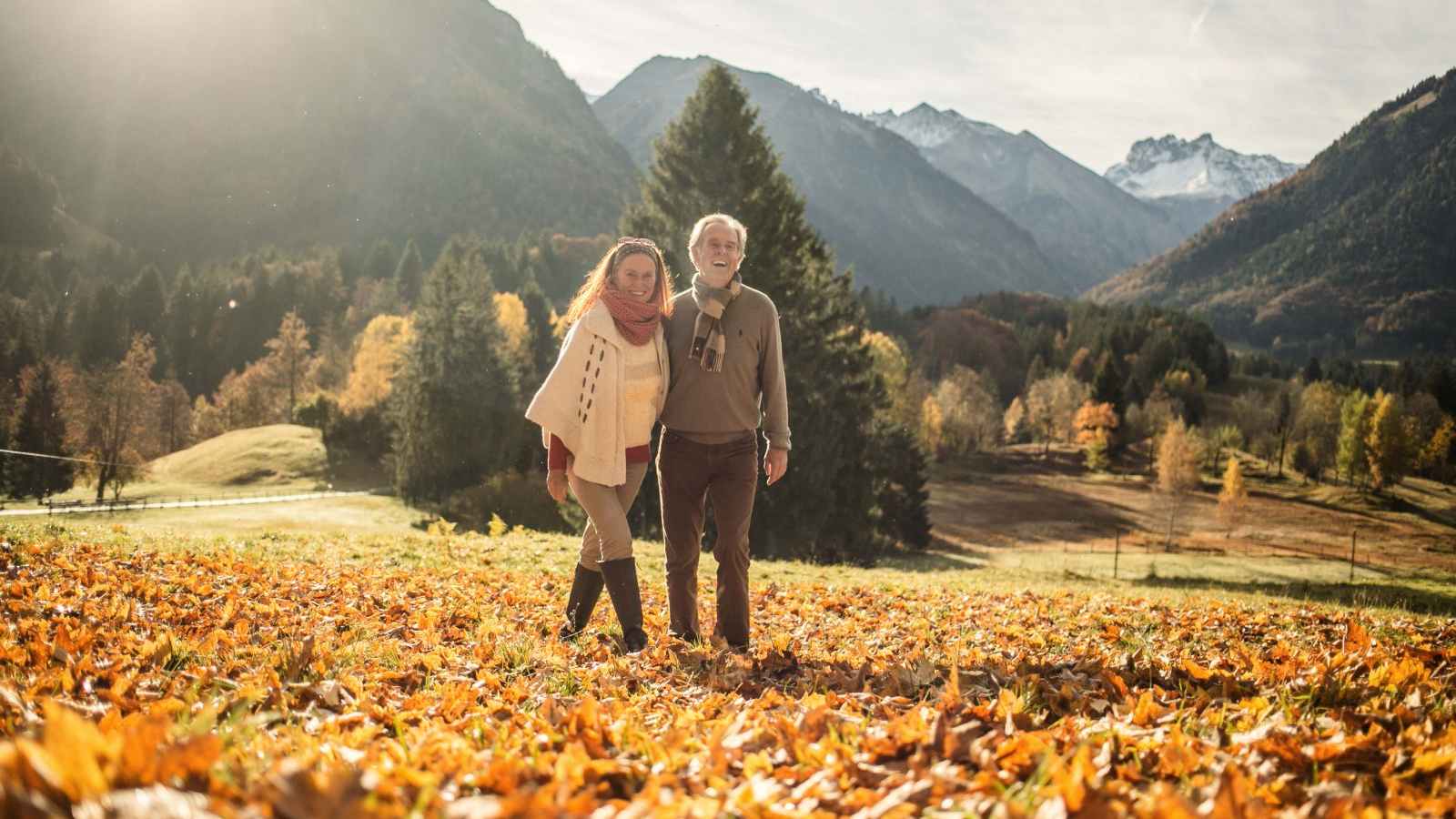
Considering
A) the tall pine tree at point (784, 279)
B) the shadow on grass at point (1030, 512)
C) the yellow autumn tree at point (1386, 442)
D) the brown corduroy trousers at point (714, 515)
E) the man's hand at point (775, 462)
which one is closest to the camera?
the brown corduroy trousers at point (714, 515)

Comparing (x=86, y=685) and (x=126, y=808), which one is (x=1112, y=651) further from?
(x=86, y=685)

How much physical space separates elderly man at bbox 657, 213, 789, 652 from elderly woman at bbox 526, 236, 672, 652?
182mm

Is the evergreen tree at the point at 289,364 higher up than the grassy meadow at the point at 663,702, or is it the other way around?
the evergreen tree at the point at 289,364

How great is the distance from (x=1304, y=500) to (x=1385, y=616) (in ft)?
243

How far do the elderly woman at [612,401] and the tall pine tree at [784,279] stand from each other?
1588 cm

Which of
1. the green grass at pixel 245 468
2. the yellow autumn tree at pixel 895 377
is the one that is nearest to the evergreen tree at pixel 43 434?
the green grass at pixel 245 468

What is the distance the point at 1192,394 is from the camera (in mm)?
112375

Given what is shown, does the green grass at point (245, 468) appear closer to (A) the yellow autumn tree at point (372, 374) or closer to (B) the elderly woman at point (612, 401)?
(A) the yellow autumn tree at point (372, 374)

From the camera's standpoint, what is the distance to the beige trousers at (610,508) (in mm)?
5258

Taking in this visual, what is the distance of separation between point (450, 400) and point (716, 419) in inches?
1462

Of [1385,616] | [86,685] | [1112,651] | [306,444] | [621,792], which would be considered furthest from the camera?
[306,444]

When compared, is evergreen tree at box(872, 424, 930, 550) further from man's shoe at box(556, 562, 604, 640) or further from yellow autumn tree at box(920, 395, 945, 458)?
man's shoe at box(556, 562, 604, 640)

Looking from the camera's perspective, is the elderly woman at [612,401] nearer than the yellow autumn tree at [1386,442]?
Yes

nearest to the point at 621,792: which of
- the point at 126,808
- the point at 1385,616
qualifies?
the point at 126,808
